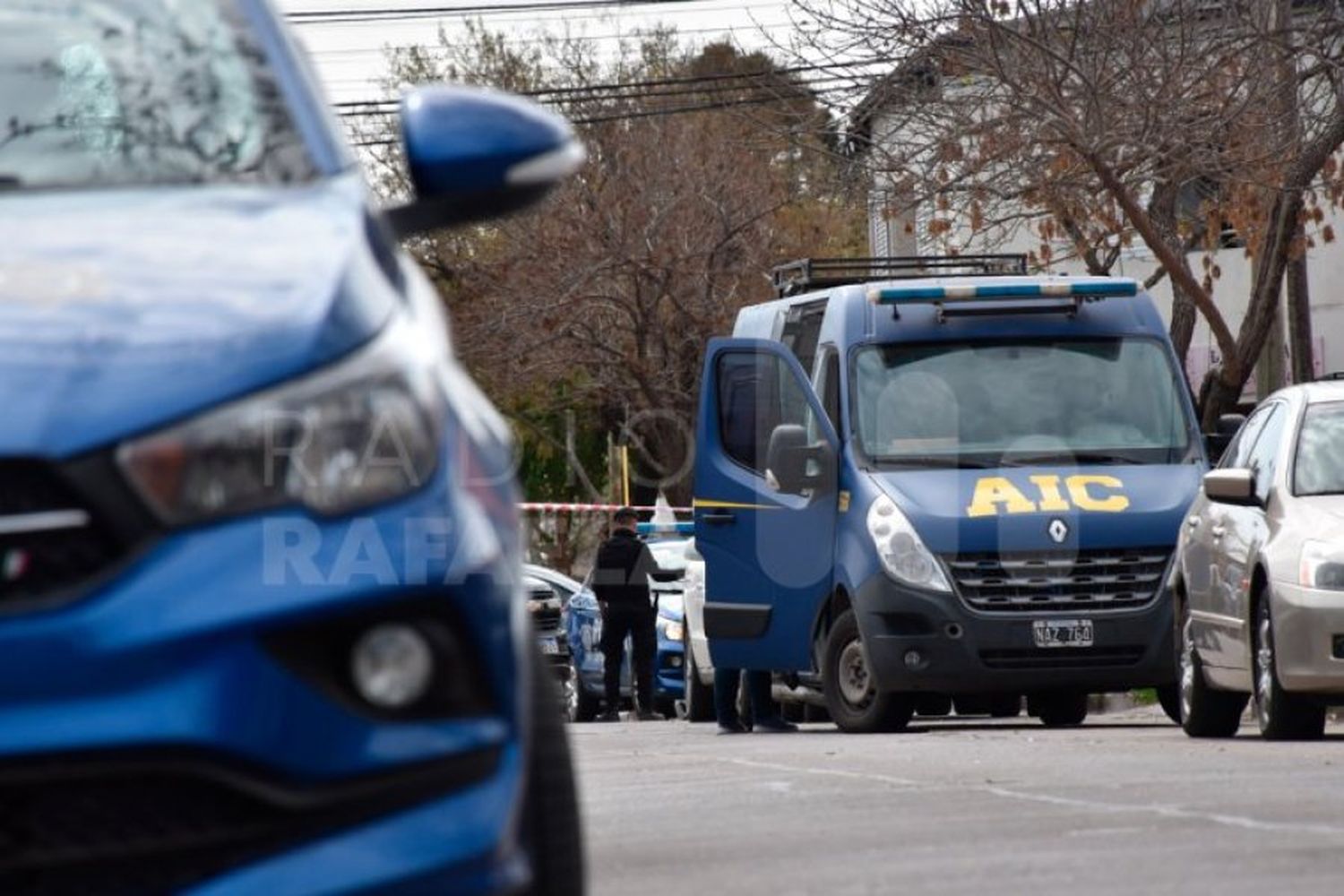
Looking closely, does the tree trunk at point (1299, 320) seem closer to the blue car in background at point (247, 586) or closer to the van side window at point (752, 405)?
the van side window at point (752, 405)

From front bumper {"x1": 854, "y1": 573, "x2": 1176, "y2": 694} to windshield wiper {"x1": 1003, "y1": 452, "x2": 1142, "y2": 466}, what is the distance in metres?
0.88

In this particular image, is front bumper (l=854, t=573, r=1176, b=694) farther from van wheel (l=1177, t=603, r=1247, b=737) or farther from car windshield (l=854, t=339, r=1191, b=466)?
van wheel (l=1177, t=603, r=1247, b=737)

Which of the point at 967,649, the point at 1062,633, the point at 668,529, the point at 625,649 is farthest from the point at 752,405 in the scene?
the point at 668,529

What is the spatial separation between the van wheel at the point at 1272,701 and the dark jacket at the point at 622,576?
13.0 metres

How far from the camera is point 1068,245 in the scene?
3091 centimetres

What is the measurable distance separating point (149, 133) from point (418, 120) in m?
0.44

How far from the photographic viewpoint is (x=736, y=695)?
64.2 ft

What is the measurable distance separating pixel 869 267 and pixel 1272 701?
730 cm

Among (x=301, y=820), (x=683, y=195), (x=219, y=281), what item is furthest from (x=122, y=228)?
(x=683, y=195)

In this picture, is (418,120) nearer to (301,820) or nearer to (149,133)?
(149,133)

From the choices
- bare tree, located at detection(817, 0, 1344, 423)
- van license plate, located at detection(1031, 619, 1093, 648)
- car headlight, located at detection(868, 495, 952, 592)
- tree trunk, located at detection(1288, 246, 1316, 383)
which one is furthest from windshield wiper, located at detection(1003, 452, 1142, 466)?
tree trunk, located at detection(1288, 246, 1316, 383)

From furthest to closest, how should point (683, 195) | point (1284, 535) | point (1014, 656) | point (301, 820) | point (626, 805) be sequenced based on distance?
point (683, 195) → point (1014, 656) → point (1284, 535) → point (626, 805) → point (301, 820)

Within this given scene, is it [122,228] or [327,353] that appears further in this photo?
[122,228]

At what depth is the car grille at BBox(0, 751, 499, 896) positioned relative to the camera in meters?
3.55
